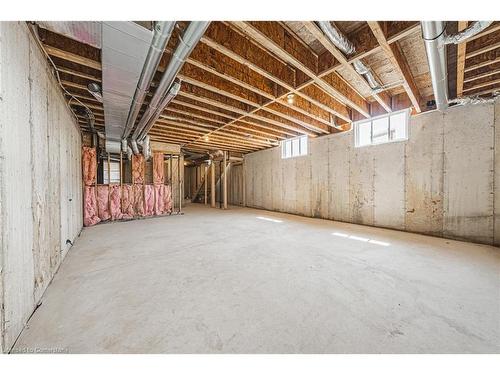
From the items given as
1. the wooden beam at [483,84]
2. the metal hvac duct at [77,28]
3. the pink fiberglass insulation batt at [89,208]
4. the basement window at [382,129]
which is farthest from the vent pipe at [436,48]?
the pink fiberglass insulation batt at [89,208]

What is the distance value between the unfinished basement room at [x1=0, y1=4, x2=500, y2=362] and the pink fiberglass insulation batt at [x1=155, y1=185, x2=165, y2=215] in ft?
4.92

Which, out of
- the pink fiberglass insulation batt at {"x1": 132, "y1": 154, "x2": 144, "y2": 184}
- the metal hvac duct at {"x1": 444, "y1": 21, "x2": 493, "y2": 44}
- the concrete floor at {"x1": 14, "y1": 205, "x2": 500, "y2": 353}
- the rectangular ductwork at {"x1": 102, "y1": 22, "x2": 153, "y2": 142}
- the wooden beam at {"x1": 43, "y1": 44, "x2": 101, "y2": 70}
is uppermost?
the wooden beam at {"x1": 43, "y1": 44, "x2": 101, "y2": 70}

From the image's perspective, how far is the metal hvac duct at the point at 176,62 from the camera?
1554 millimetres

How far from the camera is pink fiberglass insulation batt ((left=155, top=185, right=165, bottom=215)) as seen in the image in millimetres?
6215

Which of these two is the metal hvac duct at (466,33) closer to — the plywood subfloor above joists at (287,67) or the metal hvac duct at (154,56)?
the plywood subfloor above joists at (287,67)

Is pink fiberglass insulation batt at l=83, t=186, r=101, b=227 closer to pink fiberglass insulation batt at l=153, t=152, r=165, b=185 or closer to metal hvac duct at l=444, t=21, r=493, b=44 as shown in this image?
pink fiberglass insulation batt at l=153, t=152, r=165, b=185

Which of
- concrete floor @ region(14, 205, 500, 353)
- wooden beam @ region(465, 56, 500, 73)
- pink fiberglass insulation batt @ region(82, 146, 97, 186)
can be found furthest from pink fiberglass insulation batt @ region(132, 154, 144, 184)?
wooden beam @ region(465, 56, 500, 73)

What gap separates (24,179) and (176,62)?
5.34 feet

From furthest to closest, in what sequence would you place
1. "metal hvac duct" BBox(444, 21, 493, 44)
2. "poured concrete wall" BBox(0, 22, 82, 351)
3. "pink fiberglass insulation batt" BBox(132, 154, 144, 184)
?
1. "pink fiberglass insulation batt" BBox(132, 154, 144, 184)
2. "metal hvac duct" BBox(444, 21, 493, 44)
3. "poured concrete wall" BBox(0, 22, 82, 351)

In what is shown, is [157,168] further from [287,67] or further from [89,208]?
[287,67]

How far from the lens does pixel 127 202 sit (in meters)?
5.66

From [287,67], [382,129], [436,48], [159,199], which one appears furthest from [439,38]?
[159,199]

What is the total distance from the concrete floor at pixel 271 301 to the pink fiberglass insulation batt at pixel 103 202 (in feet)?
8.48
